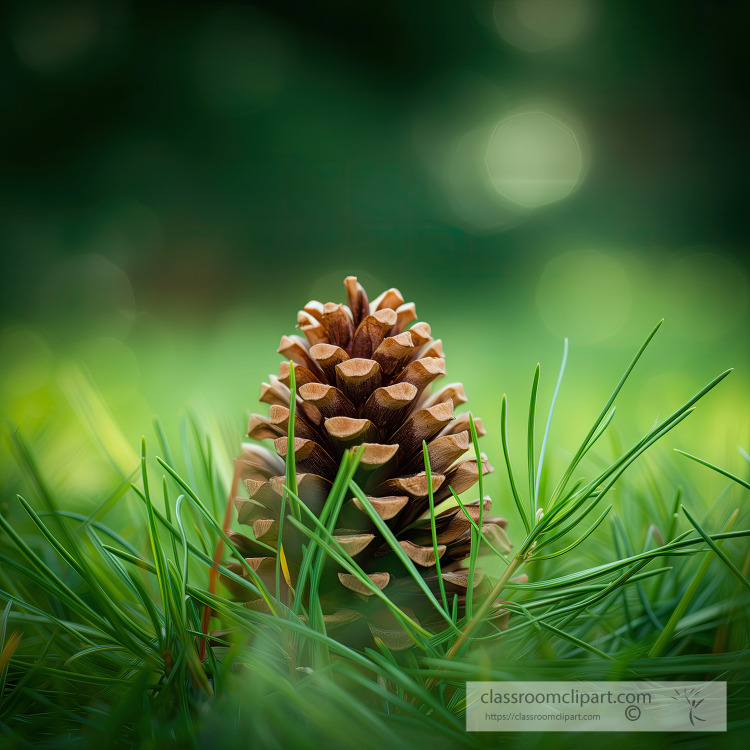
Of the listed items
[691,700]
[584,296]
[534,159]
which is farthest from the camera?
[534,159]

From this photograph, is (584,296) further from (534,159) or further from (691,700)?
(691,700)

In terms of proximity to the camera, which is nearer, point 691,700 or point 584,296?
point 691,700

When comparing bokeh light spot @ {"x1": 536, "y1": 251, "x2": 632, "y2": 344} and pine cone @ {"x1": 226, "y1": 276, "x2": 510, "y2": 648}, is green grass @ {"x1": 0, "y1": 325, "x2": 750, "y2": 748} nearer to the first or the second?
pine cone @ {"x1": 226, "y1": 276, "x2": 510, "y2": 648}

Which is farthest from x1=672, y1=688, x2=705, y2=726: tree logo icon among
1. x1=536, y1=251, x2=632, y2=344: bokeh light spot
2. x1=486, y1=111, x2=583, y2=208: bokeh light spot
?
x1=486, y1=111, x2=583, y2=208: bokeh light spot

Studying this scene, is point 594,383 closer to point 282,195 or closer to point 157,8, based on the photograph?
point 282,195

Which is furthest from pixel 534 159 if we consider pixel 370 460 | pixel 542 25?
pixel 370 460

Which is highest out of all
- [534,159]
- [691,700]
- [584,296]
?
[534,159]

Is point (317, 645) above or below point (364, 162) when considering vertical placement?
below
